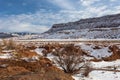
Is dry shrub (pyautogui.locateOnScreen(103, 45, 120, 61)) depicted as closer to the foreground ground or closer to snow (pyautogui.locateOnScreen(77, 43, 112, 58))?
the foreground ground

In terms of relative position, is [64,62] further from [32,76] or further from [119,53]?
[119,53]

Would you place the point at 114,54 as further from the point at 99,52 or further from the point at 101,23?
the point at 101,23

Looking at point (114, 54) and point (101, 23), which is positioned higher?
point (101, 23)

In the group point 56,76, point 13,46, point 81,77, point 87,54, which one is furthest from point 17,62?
point 13,46

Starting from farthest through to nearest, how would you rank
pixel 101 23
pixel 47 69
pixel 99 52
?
pixel 101 23 < pixel 99 52 < pixel 47 69

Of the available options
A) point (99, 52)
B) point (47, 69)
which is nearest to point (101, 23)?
point (99, 52)

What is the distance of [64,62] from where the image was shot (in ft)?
63.6

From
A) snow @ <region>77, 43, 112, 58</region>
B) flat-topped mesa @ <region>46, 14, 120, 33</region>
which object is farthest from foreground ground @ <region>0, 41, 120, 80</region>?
flat-topped mesa @ <region>46, 14, 120, 33</region>

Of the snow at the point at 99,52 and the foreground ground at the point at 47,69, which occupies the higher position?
the foreground ground at the point at 47,69

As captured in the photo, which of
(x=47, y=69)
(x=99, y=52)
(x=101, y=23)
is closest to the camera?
(x=47, y=69)

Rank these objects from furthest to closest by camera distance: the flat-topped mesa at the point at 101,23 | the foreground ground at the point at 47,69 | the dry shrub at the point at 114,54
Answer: the flat-topped mesa at the point at 101,23 → the dry shrub at the point at 114,54 → the foreground ground at the point at 47,69

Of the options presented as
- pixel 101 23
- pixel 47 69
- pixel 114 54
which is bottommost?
pixel 114 54

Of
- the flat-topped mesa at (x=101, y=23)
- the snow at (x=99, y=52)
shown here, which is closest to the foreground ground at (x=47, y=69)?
the snow at (x=99, y=52)

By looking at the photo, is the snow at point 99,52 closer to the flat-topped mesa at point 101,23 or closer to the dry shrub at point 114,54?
the dry shrub at point 114,54
